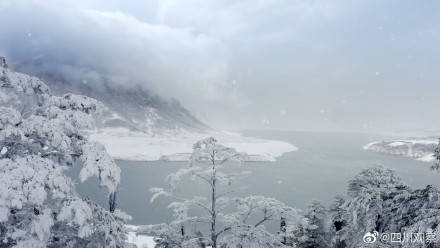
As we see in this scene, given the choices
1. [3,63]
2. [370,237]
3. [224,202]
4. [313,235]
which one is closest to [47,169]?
[3,63]

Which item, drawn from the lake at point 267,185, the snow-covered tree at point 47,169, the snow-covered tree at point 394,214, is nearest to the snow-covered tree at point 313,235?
the snow-covered tree at point 394,214

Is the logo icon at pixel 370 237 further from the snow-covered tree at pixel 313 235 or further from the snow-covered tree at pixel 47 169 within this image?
the snow-covered tree at pixel 313 235

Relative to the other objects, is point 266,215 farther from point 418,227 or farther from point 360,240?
point 418,227

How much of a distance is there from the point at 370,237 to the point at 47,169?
6.11 metres

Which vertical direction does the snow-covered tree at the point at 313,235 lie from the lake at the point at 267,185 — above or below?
above

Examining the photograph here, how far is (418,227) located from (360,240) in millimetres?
1493

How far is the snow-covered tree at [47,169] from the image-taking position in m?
5.43

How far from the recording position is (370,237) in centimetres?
624

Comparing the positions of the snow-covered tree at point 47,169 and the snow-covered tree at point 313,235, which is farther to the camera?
the snow-covered tree at point 313,235

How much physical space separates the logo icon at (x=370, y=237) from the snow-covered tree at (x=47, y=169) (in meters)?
4.82

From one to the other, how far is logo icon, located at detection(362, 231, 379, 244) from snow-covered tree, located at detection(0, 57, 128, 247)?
482 cm

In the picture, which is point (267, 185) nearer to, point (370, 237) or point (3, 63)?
point (370, 237)

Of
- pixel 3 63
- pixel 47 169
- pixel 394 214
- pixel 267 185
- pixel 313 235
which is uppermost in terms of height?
pixel 3 63

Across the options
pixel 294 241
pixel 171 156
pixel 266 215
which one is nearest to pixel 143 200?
pixel 294 241
